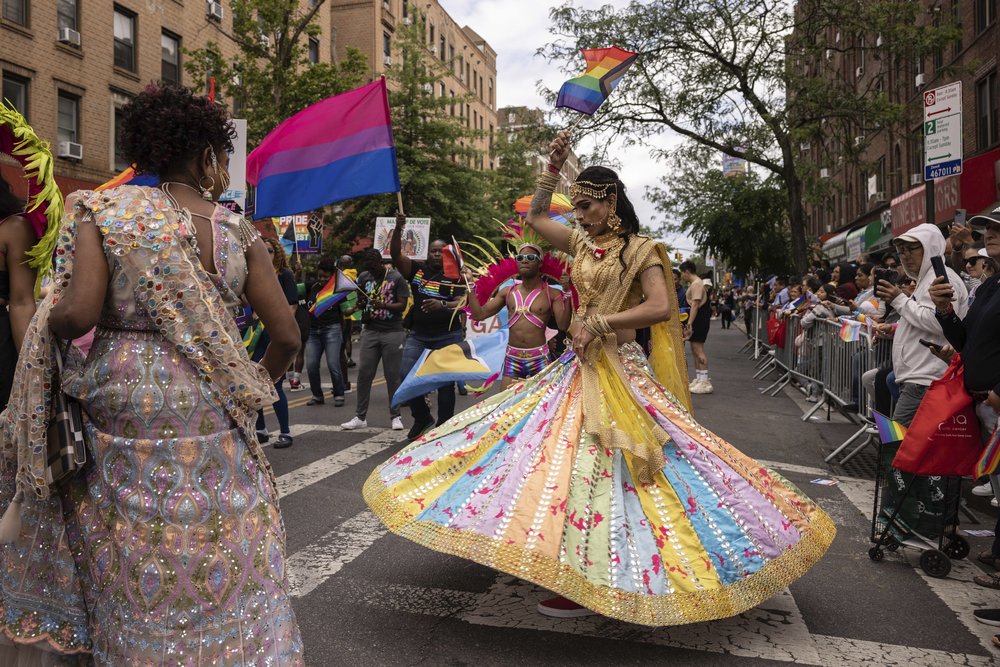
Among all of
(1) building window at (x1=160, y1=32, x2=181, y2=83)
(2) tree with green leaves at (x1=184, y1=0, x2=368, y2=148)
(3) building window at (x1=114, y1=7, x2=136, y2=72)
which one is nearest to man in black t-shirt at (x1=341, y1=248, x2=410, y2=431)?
(2) tree with green leaves at (x1=184, y1=0, x2=368, y2=148)

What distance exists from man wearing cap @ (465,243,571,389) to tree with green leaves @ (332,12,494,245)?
24823 millimetres

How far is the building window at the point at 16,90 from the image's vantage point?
792 inches

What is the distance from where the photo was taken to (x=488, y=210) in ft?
117

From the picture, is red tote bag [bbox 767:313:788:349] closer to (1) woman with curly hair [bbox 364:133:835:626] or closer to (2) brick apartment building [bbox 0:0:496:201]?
(1) woman with curly hair [bbox 364:133:835:626]

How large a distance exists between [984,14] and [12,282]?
26.1 meters

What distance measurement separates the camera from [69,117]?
2231cm

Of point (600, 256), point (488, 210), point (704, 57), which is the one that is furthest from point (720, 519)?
point (488, 210)

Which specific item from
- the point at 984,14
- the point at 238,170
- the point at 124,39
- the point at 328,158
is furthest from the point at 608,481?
the point at 124,39

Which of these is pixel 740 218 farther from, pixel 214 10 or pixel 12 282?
pixel 12 282

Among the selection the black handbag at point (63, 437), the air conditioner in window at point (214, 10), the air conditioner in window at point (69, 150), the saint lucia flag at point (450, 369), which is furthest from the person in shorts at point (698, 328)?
the air conditioner in window at point (214, 10)

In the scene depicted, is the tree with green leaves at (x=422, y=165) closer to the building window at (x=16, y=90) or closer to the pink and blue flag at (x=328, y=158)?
the building window at (x=16, y=90)

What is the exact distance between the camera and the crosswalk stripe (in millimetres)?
6516

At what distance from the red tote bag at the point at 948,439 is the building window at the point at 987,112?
21.2 meters

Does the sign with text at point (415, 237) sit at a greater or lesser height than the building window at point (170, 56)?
lesser
